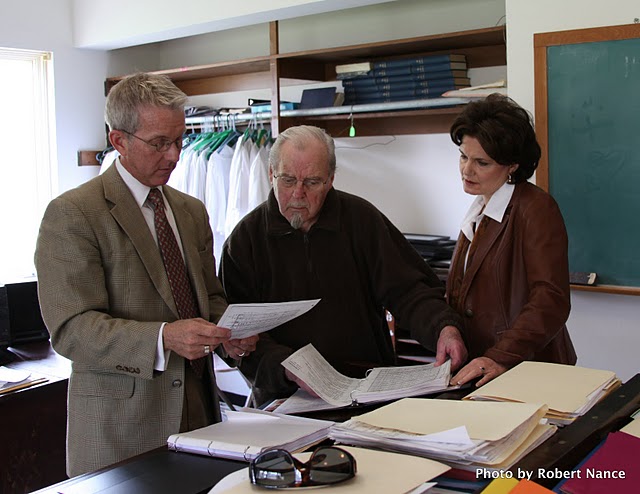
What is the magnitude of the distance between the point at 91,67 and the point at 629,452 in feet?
17.2

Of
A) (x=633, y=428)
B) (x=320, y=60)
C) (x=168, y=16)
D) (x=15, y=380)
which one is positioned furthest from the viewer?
(x=168, y=16)

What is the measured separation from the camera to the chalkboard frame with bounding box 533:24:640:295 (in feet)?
10.2

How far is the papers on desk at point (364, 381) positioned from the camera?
170cm

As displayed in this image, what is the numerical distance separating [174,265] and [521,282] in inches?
39.5

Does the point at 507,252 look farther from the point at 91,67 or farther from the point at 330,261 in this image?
the point at 91,67

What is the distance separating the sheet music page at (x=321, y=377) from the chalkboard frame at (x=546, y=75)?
1.69 metres

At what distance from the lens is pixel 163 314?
1.94m

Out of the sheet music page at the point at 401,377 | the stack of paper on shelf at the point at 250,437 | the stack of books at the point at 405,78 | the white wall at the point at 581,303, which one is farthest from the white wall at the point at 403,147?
the stack of paper on shelf at the point at 250,437

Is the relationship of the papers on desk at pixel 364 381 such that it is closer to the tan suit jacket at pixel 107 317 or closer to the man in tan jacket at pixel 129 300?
the man in tan jacket at pixel 129 300

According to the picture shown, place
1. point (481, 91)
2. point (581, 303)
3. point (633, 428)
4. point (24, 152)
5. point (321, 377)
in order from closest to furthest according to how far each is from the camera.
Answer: point (633, 428) < point (321, 377) < point (581, 303) < point (481, 91) < point (24, 152)

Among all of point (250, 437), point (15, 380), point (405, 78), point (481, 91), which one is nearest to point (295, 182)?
point (250, 437)

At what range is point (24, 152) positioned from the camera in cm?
551

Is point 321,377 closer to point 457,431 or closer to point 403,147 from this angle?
point 457,431

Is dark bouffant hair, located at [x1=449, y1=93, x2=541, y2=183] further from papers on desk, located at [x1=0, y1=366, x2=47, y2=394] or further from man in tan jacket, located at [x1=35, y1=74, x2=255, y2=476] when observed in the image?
papers on desk, located at [x1=0, y1=366, x2=47, y2=394]
